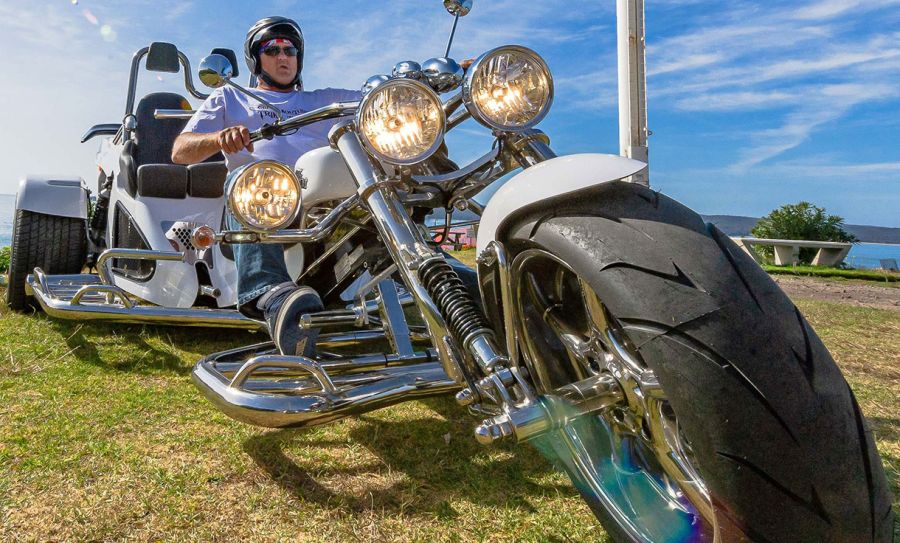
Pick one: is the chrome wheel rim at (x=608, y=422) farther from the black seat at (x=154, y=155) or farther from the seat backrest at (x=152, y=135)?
the seat backrest at (x=152, y=135)

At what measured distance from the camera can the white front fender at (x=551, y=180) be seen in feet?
3.76

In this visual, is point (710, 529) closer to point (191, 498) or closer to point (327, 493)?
point (327, 493)

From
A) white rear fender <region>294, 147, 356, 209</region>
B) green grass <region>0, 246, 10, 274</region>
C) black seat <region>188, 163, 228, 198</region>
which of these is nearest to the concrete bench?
black seat <region>188, 163, 228, 198</region>

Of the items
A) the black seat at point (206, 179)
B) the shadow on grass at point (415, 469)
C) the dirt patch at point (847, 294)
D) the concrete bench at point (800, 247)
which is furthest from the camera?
the concrete bench at point (800, 247)

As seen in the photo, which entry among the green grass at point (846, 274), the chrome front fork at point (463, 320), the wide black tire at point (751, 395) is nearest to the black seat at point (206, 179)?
the chrome front fork at point (463, 320)

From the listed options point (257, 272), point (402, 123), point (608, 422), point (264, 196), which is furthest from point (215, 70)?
point (608, 422)

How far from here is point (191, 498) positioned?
5.12 ft

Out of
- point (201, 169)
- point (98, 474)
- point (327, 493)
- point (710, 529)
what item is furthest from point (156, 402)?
point (710, 529)

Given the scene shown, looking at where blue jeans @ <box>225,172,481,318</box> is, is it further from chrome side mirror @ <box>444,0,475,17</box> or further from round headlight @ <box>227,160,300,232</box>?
chrome side mirror @ <box>444,0,475,17</box>

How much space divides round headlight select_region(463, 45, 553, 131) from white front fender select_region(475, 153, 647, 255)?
283mm

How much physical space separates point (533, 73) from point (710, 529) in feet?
3.38

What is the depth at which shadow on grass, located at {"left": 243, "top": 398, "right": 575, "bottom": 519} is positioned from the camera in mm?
1569

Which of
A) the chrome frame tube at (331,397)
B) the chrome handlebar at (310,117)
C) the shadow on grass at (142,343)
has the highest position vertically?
the chrome handlebar at (310,117)

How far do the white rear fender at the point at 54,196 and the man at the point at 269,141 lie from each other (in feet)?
6.05
